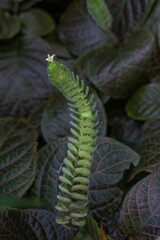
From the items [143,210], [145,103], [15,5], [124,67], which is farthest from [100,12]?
[143,210]

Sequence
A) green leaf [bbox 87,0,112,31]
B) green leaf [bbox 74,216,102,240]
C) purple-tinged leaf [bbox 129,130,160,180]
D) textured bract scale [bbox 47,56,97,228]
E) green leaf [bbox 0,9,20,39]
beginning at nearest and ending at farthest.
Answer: textured bract scale [bbox 47,56,97,228] < green leaf [bbox 74,216,102,240] < purple-tinged leaf [bbox 129,130,160,180] < green leaf [bbox 87,0,112,31] < green leaf [bbox 0,9,20,39]

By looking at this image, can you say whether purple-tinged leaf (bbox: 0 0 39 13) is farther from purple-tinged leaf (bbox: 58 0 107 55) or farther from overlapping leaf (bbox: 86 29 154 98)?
overlapping leaf (bbox: 86 29 154 98)

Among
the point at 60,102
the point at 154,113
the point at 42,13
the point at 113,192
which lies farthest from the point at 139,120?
the point at 42,13

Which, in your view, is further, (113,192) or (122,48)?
(122,48)

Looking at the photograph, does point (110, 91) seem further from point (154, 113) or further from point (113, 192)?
point (113, 192)

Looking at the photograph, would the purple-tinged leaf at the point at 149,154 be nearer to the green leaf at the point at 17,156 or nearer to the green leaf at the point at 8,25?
the green leaf at the point at 17,156

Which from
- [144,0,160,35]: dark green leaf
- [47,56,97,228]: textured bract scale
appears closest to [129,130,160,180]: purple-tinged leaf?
[47,56,97,228]: textured bract scale

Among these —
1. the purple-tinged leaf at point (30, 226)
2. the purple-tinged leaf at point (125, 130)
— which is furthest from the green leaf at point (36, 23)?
the purple-tinged leaf at point (30, 226)
